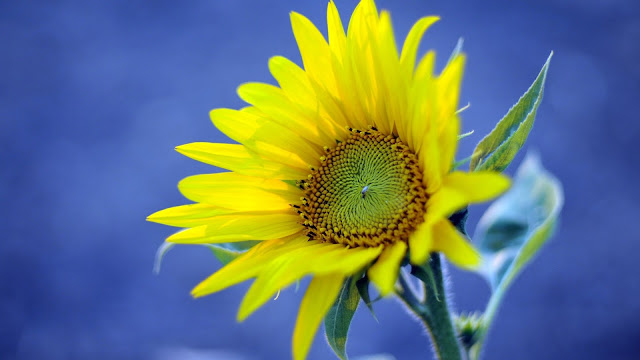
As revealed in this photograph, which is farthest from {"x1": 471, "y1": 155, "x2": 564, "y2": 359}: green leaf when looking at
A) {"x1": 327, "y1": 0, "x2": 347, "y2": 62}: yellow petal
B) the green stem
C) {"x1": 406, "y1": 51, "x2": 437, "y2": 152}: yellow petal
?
{"x1": 327, "y1": 0, "x2": 347, "y2": 62}: yellow petal

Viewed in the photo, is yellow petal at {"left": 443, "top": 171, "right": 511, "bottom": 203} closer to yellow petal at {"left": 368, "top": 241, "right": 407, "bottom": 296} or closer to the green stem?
yellow petal at {"left": 368, "top": 241, "right": 407, "bottom": 296}

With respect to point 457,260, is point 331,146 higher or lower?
higher

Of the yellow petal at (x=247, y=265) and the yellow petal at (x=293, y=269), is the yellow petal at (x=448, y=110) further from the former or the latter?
the yellow petal at (x=247, y=265)

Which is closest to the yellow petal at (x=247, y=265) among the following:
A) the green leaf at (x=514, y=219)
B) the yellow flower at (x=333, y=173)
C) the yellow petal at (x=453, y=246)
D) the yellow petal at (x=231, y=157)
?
the yellow flower at (x=333, y=173)

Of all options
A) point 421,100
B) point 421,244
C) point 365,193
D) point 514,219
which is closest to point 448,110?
point 421,100

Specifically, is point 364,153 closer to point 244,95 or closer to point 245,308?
point 244,95

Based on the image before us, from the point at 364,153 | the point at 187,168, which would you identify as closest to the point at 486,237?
the point at 364,153
